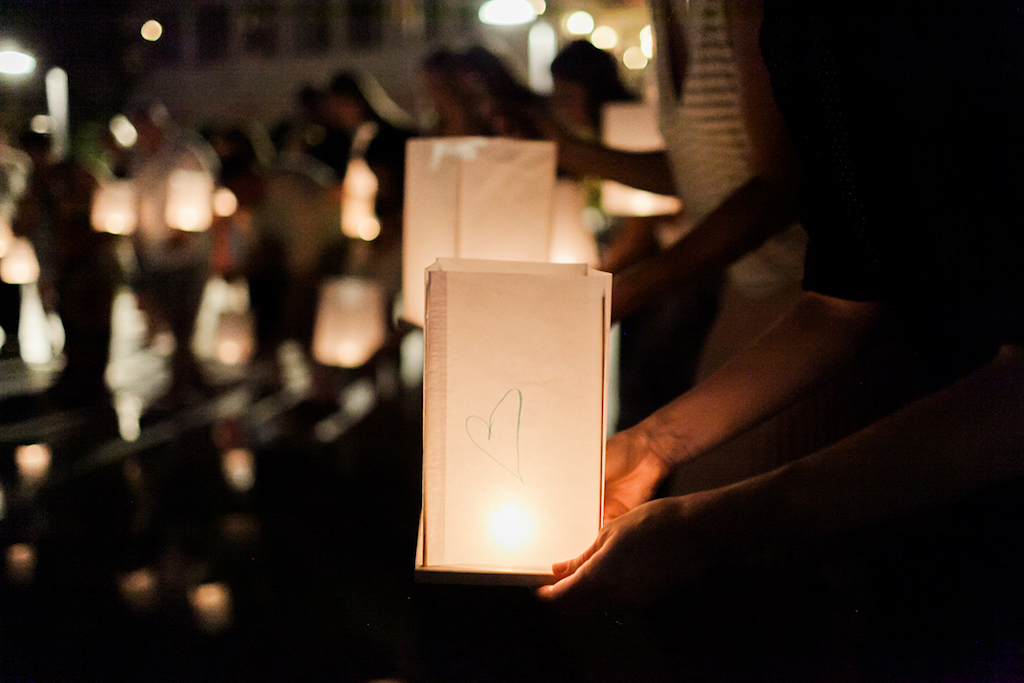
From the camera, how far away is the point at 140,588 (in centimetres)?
183

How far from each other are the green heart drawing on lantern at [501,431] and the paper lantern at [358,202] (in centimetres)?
356

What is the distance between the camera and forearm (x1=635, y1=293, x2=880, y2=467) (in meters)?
0.86

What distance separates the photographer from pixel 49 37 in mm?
2498

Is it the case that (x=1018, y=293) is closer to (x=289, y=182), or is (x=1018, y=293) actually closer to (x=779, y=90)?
(x=779, y=90)

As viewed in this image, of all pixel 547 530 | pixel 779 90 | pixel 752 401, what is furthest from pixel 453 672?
pixel 779 90

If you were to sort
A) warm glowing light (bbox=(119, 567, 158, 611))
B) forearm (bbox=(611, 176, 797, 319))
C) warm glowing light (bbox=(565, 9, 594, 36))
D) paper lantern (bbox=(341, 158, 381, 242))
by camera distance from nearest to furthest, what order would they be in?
forearm (bbox=(611, 176, 797, 319)) < warm glowing light (bbox=(119, 567, 158, 611)) < paper lantern (bbox=(341, 158, 381, 242)) < warm glowing light (bbox=(565, 9, 594, 36))

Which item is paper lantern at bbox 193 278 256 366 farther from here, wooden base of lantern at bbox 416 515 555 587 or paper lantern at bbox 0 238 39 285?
wooden base of lantern at bbox 416 515 555 587

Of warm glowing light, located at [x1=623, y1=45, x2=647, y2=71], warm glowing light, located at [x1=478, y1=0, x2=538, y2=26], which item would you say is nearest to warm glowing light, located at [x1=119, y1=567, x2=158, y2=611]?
warm glowing light, located at [x1=478, y1=0, x2=538, y2=26]

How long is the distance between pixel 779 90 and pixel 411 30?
13777 millimetres

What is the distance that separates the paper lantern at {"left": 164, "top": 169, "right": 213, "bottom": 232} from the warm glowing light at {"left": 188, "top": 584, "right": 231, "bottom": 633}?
129 inches

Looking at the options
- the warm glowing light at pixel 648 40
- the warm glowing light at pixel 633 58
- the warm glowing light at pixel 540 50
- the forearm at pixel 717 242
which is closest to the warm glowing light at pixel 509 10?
the warm glowing light at pixel 648 40

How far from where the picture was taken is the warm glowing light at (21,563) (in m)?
1.76

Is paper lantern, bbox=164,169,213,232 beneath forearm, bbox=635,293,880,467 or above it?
above

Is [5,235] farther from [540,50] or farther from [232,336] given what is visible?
[540,50]
